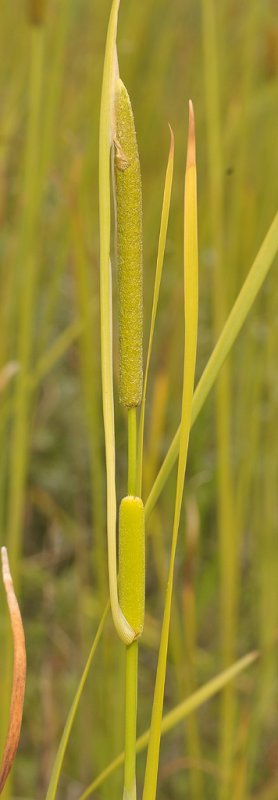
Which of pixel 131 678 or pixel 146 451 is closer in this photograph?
pixel 131 678

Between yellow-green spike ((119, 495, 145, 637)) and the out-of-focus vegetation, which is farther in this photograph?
the out-of-focus vegetation

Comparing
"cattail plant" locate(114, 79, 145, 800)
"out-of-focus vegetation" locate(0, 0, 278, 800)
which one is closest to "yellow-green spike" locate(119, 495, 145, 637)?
"cattail plant" locate(114, 79, 145, 800)

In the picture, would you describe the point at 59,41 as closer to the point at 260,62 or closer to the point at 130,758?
the point at 130,758

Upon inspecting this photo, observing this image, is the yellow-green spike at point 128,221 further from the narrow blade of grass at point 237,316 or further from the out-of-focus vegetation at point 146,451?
the out-of-focus vegetation at point 146,451

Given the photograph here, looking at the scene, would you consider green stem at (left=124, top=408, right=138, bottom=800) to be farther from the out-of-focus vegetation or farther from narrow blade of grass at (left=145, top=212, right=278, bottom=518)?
the out-of-focus vegetation

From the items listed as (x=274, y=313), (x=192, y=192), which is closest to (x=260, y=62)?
(x=274, y=313)

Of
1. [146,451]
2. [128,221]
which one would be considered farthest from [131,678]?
[146,451]

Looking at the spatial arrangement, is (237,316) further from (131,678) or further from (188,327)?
(131,678)
